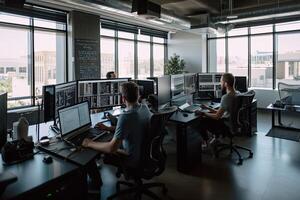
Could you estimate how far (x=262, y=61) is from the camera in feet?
27.0

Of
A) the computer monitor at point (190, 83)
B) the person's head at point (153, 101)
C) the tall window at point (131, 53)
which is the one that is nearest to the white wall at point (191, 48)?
the tall window at point (131, 53)

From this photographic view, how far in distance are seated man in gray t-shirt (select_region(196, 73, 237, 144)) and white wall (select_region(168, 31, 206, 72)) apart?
5.41 meters

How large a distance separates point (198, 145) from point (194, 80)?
5.30 feet

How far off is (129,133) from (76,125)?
2.12ft

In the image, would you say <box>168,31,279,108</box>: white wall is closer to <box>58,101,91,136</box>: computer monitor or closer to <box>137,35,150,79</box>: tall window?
<box>137,35,150,79</box>: tall window

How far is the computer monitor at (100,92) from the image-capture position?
315 centimetres

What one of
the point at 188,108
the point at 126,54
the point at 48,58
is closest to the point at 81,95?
the point at 188,108

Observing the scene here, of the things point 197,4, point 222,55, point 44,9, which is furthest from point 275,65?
point 44,9

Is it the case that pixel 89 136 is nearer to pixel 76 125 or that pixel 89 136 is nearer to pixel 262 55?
pixel 76 125

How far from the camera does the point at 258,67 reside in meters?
8.34

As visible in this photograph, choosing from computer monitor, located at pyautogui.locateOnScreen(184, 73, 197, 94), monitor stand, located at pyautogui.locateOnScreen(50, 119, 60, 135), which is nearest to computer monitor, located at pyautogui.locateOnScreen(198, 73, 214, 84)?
computer monitor, located at pyautogui.locateOnScreen(184, 73, 197, 94)

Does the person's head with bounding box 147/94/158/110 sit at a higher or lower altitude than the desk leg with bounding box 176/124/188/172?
higher

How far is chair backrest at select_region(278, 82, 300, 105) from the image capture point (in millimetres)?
5055

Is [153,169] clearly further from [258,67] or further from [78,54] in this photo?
[258,67]
